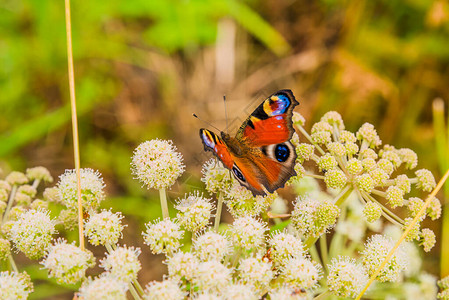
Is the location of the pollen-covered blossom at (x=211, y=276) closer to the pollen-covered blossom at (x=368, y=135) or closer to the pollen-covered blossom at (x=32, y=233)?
the pollen-covered blossom at (x=32, y=233)

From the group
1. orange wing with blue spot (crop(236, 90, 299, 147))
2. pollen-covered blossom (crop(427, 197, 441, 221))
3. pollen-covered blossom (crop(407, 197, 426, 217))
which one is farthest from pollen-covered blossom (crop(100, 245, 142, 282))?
pollen-covered blossom (crop(427, 197, 441, 221))

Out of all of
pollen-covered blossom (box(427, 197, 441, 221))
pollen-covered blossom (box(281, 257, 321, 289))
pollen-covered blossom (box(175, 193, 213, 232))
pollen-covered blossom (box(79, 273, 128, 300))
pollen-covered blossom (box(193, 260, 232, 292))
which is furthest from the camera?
pollen-covered blossom (box(427, 197, 441, 221))

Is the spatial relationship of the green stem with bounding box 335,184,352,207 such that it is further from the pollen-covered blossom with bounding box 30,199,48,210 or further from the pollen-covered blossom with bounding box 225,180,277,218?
the pollen-covered blossom with bounding box 30,199,48,210

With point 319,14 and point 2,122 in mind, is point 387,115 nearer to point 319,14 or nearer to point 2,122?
point 319,14

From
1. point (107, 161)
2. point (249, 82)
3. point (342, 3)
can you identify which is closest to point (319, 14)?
point (342, 3)

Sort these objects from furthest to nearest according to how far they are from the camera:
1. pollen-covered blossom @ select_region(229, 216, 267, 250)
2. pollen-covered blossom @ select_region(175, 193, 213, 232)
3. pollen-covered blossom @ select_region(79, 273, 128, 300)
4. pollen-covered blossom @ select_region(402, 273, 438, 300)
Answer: pollen-covered blossom @ select_region(402, 273, 438, 300) < pollen-covered blossom @ select_region(175, 193, 213, 232) < pollen-covered blossom @ select_region(229, 216, 267, 250) < pollen-covered blossom @ select_region(79, 273, 128, 300)

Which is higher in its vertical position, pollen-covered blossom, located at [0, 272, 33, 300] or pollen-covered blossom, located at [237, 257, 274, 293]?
pollen-covered blossom, located at [0, 272, 33, 300]

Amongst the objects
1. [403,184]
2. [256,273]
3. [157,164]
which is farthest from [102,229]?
[403,184]

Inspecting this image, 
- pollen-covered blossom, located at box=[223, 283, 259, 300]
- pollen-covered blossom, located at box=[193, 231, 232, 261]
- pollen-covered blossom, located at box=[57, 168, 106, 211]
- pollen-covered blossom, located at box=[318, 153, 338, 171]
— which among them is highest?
pollen-covered blossom, located at box=[57, 168, 106, 211]

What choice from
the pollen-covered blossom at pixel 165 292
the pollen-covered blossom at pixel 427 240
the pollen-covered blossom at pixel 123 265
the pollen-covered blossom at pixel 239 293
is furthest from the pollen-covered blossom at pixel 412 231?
the pollen-covered blossom at pixel 123 265
